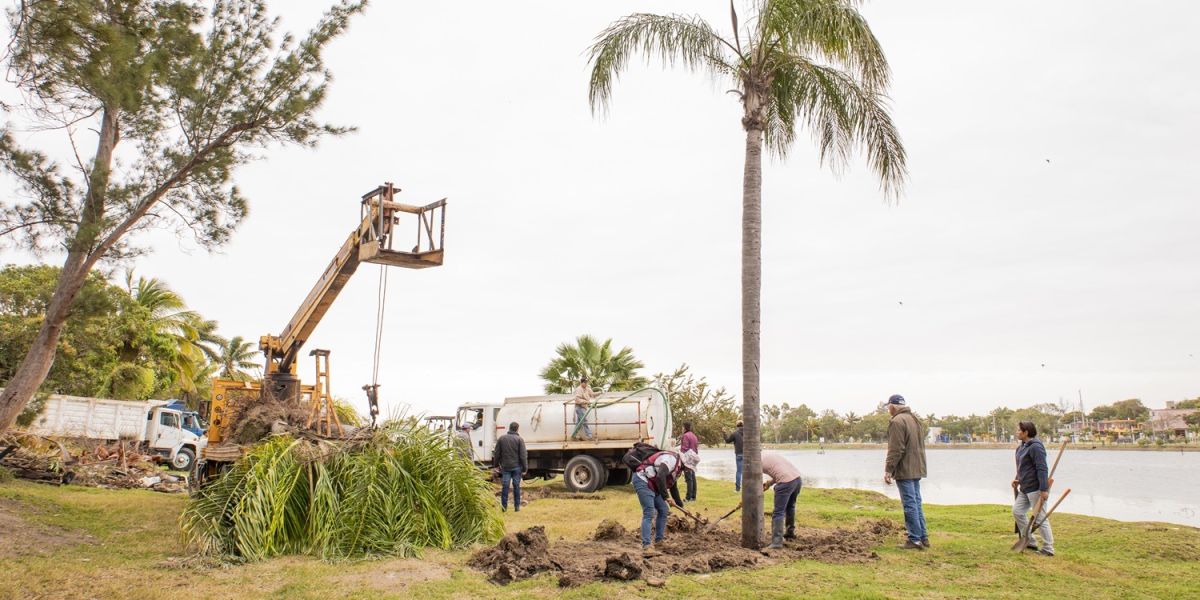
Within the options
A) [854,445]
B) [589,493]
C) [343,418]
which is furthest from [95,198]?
[854,445]

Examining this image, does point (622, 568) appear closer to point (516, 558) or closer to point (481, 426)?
point (516, 558)

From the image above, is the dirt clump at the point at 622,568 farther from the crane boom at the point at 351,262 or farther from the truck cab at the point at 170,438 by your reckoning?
the truck cab at the point at 170,438

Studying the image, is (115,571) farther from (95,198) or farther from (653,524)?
(653,524)

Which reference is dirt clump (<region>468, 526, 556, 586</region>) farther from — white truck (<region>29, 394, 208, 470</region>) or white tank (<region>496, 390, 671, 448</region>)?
white truck (<region>29, 394, 208, 470</region>)

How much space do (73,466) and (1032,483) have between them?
67.7 feet

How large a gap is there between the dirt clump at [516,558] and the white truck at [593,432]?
9.48m

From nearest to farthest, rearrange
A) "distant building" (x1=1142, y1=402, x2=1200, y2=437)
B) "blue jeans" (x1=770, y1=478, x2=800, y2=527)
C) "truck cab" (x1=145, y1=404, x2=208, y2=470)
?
"blue jeans" (x1=770, y1=478, x2=800, y2=527)
"truck cab" (x1=145, y1=404, x2=208, y2=470)
"distant building" (x1=1142, y1=402, x2=1200, y2=437)

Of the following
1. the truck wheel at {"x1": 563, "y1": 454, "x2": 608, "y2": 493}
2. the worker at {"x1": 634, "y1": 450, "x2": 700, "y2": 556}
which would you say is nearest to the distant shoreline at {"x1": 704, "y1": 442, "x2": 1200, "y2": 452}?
the truck wheel at {"x1": 563, "y1": 454, "x2": 608, "y2": 493}

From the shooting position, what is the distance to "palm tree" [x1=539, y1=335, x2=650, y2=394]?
2534 cm

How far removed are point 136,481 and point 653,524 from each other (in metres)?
15.1

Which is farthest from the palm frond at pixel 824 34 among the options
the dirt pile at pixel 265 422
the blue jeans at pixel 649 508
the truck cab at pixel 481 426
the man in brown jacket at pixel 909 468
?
the truck cab at pixel 481 426

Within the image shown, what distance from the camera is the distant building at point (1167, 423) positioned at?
323 feet

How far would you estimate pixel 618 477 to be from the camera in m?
19.5

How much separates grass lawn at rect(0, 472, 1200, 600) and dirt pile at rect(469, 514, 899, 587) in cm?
22
